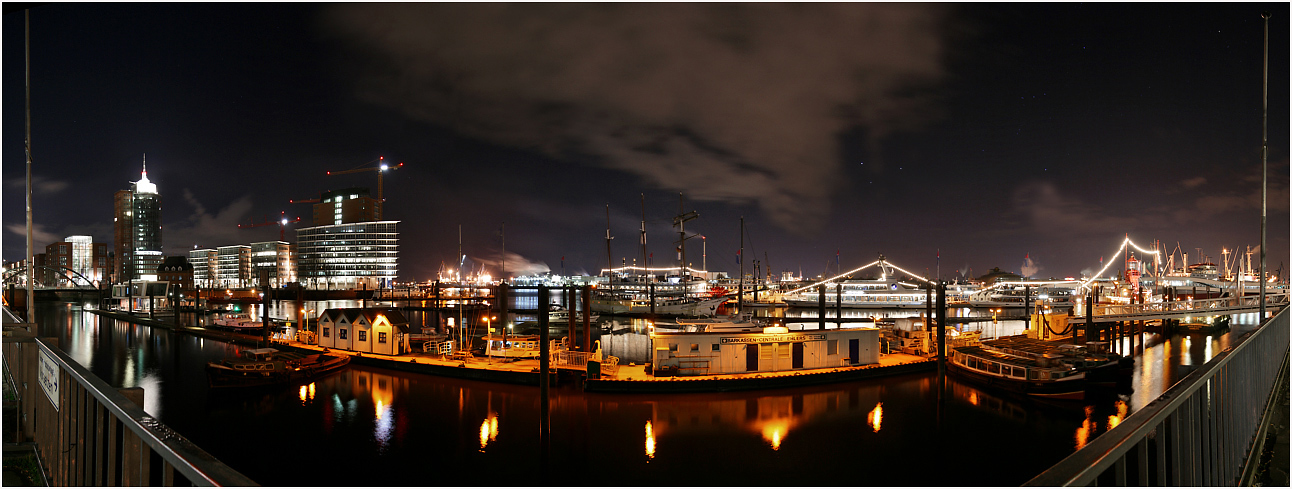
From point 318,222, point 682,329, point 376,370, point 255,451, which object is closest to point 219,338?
point 376,370

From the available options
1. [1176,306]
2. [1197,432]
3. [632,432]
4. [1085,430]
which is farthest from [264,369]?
[1176,306]

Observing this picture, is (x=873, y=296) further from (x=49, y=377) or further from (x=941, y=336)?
(x=49, y=377)

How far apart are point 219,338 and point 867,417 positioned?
41.1 meters

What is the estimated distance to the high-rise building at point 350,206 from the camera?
521ft

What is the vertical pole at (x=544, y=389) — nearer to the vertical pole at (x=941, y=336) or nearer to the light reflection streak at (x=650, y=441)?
the light reflection streak at (x=650, y=441)

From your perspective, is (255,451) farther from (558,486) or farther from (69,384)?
(69,384)

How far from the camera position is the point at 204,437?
17656 millimetres

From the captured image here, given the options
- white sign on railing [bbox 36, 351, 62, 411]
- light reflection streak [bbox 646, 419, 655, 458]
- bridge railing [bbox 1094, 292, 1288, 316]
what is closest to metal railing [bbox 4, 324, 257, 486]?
white sign on railing [bbox 36, 351, 62, 411]

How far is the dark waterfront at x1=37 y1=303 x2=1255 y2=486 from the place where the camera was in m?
14.4

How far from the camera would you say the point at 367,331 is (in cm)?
2781

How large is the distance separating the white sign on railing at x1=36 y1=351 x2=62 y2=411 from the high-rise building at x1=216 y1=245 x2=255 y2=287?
16847 cm

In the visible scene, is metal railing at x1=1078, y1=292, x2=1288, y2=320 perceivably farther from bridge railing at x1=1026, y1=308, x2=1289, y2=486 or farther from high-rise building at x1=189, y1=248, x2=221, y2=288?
high-rise building at x1=189, y1=248, x2=221, y2=288

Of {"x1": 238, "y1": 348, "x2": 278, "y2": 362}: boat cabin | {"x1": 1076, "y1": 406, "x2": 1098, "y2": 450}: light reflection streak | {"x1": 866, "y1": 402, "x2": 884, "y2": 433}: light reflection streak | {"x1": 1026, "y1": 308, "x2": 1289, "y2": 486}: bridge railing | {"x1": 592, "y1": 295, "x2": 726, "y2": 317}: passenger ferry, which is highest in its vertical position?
{"x1": 1026, "y1": 308, "x2": 1289, "y2": 486}: bridge railing

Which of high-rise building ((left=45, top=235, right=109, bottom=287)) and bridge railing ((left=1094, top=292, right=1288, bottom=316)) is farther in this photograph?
high-rise building ((left=45, top=235, right=109, bottom=287))
